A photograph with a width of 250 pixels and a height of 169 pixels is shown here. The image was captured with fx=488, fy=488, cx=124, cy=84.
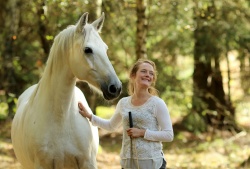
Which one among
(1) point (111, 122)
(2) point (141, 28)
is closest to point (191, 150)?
(2) point (141, 28)

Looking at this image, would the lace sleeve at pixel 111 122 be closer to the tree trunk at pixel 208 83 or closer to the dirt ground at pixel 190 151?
the dirt ground at pixel 190 151

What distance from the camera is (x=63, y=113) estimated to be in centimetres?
395

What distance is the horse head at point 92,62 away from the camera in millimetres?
3479

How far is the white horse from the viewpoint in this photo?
3.69 metres

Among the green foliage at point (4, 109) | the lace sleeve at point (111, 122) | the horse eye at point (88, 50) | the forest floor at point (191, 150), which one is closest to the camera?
the horse eye at point (88, 50)

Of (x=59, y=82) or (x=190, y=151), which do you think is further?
(x=190, y=151)

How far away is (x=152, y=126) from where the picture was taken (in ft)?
12.0

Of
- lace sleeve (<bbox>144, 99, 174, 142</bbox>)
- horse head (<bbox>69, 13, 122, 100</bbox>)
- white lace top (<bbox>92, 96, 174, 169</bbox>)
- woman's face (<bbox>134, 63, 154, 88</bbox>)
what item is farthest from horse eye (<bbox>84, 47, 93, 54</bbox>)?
lace sleeve (<bbox>144, 99, 174, 142</bbox>)

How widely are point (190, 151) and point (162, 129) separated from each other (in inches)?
270

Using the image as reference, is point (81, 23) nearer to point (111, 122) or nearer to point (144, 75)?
point (144, 75)

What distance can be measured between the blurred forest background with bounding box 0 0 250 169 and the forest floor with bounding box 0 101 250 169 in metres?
0.02

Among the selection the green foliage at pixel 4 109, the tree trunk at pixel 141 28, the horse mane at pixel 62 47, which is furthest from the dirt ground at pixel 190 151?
the horse mane at pixel 62 47

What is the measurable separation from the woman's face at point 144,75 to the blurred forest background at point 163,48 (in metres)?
4.30

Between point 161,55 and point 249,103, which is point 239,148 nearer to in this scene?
point 249,103
